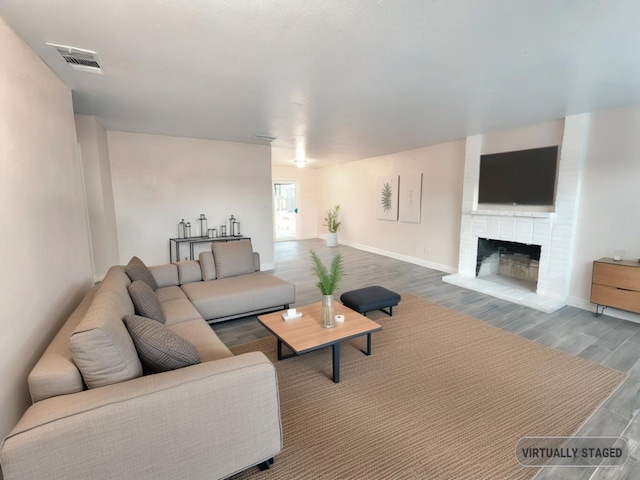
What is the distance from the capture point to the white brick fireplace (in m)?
3.99

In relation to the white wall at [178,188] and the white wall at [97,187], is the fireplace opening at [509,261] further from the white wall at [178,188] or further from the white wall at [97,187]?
the white wall at [97,187]

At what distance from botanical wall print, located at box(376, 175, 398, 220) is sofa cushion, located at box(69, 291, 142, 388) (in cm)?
649

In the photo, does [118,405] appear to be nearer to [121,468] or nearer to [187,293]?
[121,468]

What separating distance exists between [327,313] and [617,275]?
3.55 meters

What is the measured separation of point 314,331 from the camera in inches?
98.4

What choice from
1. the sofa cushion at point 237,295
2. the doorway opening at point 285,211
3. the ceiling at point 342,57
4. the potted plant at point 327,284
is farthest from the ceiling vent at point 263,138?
the doorway opening at point 285,211

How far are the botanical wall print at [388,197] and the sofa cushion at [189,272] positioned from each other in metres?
4.91

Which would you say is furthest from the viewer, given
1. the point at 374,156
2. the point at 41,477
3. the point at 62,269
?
the point at 374,156

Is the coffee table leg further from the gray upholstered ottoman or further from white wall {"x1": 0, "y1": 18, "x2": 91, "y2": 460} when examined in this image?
white wall {"x1": 0, "y1": 18, "x2": 91, "y2": 460}

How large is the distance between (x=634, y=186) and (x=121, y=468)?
5.43 m

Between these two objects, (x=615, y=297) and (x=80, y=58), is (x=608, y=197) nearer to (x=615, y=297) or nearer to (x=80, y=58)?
(x=615, y=297)

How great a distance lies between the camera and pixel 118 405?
1.24 metres

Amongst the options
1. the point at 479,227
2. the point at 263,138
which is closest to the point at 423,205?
the point at 479,227

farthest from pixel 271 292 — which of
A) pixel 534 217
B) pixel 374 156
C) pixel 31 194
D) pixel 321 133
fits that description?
pixel 374 156
